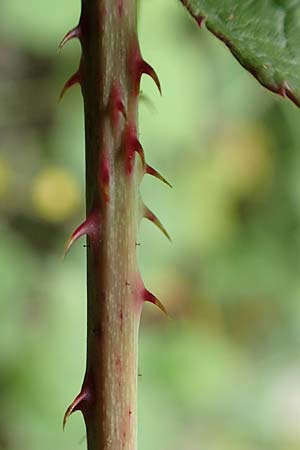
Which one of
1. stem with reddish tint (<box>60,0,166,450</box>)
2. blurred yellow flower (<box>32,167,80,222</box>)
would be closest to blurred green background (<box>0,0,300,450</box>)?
blurred yellow flower (<box>32,167,80,222</box>)

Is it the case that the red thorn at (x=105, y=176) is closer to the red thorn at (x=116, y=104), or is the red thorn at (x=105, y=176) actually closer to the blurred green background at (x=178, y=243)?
the red thorn at (x=116, y=104)

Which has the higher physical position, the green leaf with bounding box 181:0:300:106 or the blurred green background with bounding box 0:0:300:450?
the blurred green background with bounding box 0:0:300:450

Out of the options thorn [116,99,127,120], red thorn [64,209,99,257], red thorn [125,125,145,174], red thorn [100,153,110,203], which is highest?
thorn [116,99,127,120]

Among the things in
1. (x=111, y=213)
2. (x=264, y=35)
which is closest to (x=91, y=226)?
(x=111, y=213)

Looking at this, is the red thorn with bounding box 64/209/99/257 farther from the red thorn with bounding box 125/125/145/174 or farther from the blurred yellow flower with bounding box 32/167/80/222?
the blurred yellow flower with bounding box 32/167/80/222

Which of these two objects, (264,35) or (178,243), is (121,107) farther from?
(178,243)

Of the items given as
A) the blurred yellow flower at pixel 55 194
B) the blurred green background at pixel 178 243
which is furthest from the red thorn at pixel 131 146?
the blurred yellow flower at pixel 55 194

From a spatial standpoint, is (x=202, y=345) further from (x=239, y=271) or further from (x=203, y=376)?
(x=239, y=271)
